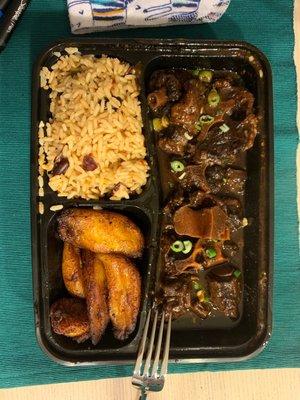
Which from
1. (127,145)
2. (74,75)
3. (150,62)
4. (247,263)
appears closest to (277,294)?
(247,263)

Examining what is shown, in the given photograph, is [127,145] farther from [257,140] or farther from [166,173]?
[257,140]

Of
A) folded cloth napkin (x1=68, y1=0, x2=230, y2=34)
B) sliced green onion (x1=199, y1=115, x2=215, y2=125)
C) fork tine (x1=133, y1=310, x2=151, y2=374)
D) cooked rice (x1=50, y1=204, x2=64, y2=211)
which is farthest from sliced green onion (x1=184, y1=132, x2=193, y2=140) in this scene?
fork tine (x1=133, y1=310, x2=151, y2=374)

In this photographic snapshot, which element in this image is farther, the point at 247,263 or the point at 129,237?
the point at 247,263

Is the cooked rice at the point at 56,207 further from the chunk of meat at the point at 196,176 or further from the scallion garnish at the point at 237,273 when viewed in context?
the scallion garnish at the point at 237,273

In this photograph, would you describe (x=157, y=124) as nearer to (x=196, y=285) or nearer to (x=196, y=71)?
(x=196, y=71)

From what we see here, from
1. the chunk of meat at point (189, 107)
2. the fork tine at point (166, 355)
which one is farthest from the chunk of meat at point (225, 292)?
the chunk of meat at point (189, 107)
